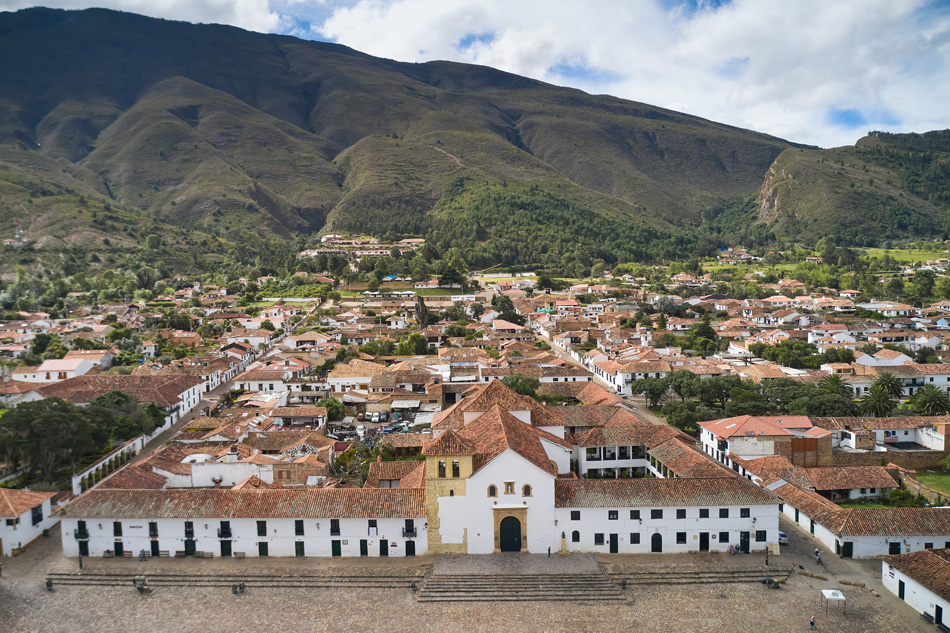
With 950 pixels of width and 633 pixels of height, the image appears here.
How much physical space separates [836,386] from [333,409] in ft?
104

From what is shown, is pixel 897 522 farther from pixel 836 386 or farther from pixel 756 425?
pixel 836 386

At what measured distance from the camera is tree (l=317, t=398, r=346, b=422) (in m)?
39.4

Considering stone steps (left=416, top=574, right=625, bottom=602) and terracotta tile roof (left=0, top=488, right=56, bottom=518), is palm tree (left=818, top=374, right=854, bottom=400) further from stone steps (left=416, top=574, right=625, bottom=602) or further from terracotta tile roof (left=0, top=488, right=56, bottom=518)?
terracotta tile roof (left=0, top=488, right=56, bottom=518)

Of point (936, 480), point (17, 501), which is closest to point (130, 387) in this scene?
point (17, 501)

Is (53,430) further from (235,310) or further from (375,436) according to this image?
(235,310)

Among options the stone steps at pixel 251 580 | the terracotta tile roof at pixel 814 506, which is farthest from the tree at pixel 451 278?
the stone steps at pixel 251 580

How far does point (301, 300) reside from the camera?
8838cm

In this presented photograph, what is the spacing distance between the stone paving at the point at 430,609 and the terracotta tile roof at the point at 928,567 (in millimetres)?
961

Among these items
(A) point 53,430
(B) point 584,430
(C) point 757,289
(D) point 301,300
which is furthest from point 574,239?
(A) point 53,430

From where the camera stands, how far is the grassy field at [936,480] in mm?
29547

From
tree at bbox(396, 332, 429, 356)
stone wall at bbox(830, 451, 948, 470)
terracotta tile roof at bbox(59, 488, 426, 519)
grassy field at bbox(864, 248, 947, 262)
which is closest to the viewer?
terracotta tile roof at bbox(59, 488, 426, 519)

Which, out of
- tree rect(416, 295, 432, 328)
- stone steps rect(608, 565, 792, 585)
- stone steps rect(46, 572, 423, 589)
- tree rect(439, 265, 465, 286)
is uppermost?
tree rect(439, 265, 465, 286)

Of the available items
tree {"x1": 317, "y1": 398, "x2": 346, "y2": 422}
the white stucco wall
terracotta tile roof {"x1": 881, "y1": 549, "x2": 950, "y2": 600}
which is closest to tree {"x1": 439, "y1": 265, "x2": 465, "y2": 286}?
tree {"x1": 317, "y1": 398, "x2": 346, "y2": 422}

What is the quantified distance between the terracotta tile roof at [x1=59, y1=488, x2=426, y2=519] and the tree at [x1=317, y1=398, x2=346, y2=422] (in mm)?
15810
